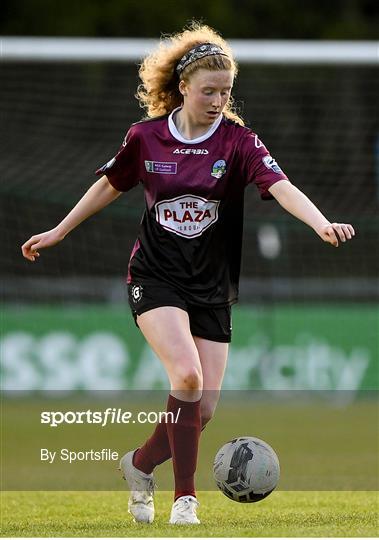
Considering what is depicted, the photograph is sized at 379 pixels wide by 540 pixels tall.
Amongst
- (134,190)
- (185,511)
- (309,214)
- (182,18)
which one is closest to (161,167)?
(309,214)

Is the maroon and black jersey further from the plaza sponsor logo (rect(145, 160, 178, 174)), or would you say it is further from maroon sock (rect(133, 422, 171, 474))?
maroon sock (rect(133, 422, 171, 474))

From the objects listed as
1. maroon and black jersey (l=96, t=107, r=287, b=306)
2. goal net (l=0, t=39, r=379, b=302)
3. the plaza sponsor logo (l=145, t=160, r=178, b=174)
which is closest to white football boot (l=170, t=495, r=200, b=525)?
maroon and black jersey (l=96, t=107, r=287, b=306)

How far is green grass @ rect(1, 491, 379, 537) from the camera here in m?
5.74

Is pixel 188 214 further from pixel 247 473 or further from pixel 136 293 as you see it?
pixel 247 473

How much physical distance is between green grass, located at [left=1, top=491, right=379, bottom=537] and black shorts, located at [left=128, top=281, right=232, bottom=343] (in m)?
0.90

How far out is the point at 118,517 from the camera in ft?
21.5

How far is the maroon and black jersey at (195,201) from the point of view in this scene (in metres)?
6.26

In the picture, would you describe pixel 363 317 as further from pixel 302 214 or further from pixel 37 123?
pixel 302 214

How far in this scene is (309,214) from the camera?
586cm

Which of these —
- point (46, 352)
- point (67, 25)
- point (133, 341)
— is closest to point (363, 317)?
point (133, 341)

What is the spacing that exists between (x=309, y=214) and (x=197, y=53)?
100cm

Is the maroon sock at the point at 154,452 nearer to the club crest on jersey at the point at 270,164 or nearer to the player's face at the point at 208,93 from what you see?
A: the club crest on jersey at the point at 270,164

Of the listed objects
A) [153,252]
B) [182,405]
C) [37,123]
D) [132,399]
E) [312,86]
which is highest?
[312,86]

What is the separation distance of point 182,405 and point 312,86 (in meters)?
18.4
